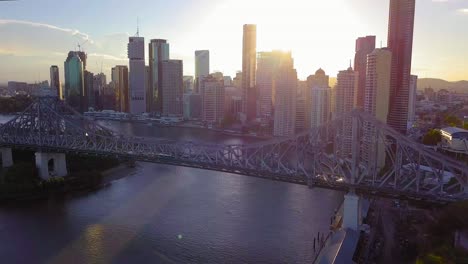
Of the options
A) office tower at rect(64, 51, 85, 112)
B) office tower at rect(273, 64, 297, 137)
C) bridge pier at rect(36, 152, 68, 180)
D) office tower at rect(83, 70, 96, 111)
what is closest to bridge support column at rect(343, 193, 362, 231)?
bridge pier at rect(36, 152, 68, 180)

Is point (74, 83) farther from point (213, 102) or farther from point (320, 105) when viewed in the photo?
point (320, 105)

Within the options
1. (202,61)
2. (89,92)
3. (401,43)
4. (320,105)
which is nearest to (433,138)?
(401,43)

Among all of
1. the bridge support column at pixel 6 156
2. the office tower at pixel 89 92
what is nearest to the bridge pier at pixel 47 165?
the bridge support column at pixel 6 156

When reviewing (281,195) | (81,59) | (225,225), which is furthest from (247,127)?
(81,59)

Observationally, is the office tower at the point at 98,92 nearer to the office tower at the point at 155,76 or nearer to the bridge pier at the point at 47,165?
the office tower at the point at 155,76

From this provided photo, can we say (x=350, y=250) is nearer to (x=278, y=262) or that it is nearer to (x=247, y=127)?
(x=278, y=262)
